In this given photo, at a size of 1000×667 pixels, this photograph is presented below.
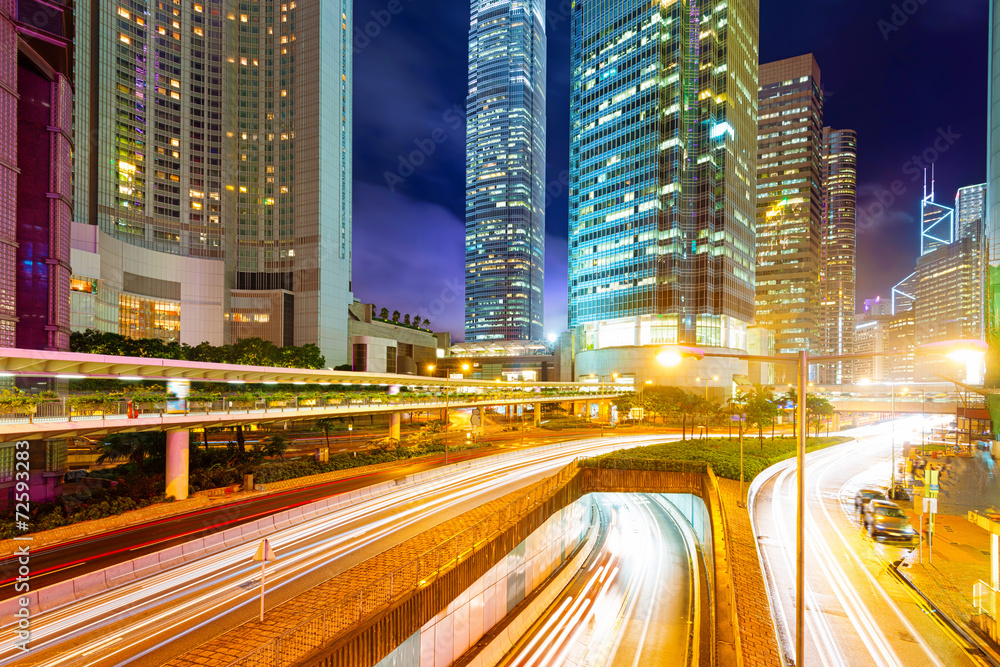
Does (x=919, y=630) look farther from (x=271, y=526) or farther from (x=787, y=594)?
(x=271, y=526)

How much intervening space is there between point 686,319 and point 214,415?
9394 centimetres

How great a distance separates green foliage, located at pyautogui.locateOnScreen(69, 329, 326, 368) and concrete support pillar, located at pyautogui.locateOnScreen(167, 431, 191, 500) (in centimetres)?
2638

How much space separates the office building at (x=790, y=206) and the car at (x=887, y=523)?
153770 millimetres

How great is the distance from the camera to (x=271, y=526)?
2097cm

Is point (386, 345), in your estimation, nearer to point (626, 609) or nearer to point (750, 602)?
point (626, 609)

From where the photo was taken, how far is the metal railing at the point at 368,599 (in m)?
8.78

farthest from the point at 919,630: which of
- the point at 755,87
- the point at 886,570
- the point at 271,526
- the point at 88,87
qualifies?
the point at 755,87

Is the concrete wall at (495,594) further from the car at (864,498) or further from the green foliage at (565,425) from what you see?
the green foliage at (565,425)

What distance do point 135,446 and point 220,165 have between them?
8028 cm

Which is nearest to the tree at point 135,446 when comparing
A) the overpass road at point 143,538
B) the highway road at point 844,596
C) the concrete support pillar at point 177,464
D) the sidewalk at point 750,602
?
the concrete support pillar at point 177,464

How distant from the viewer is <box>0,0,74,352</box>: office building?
30.8m

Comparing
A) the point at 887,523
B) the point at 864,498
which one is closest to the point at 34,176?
the point at 887,523

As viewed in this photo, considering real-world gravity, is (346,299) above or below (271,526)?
above

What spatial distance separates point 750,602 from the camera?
1421 cm
